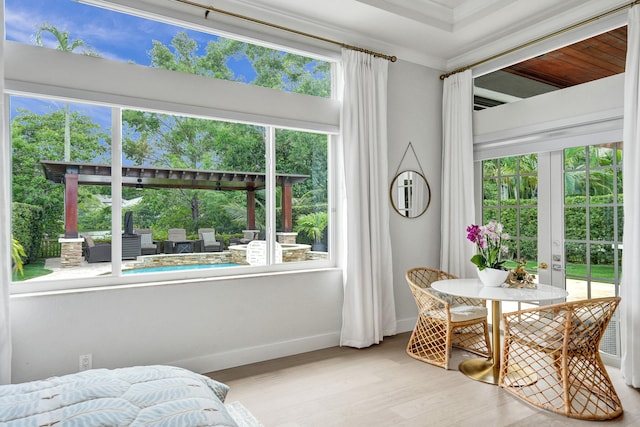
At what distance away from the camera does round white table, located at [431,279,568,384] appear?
288cm

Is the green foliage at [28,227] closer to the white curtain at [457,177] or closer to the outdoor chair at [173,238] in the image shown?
the outdoor chair at [173,238]

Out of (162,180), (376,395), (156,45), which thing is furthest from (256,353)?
(156,45)

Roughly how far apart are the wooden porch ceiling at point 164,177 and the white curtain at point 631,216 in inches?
103

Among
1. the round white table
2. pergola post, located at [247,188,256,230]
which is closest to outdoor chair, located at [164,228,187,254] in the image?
pergola post, located at [247,188,256,230]

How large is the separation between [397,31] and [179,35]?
6.61 feet

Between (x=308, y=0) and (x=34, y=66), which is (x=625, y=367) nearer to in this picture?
(x=308, y=0)

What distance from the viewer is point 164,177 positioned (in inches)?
126

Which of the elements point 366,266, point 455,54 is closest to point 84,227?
point 366,266

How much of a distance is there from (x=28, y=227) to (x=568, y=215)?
14.0ft

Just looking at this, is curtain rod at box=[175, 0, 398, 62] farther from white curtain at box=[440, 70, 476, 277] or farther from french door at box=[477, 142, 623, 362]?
french door at box=[477, 142, 623, 362]

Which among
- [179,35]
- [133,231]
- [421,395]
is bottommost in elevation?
[421,395]

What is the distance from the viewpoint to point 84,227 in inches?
115

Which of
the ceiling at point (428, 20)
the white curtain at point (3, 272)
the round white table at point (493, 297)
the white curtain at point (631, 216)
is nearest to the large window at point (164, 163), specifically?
the white curtain at point (3, 272)

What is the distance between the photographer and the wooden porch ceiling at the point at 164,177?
9.38 ft
